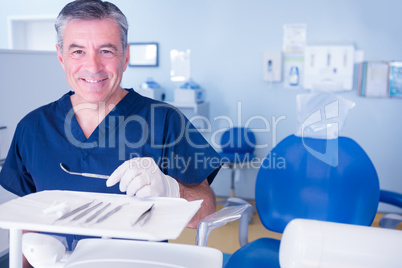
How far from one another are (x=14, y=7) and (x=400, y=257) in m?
4.56

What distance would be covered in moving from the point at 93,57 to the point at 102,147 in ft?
0.85

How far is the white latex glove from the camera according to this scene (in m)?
0.80

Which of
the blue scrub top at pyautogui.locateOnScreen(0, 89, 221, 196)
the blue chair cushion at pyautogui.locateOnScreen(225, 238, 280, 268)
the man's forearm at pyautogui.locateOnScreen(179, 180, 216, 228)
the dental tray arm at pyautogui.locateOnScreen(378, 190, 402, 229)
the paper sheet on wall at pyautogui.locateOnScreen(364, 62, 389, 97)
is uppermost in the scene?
the paper sheet on wall at pyautogui.locateOnScreen(364, 62, 389, 97)

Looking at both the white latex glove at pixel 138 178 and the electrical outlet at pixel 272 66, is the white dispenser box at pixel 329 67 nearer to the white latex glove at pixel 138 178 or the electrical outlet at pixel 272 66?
the electrical outlet at pixel 272 66

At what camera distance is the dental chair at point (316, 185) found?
5.39ft

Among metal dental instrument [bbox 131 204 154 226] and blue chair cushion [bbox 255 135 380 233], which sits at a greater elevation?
metal dental instrument [bbox 131 204 154 226]

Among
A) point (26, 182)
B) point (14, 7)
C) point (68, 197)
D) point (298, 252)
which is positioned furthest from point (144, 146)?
point (14, 7)

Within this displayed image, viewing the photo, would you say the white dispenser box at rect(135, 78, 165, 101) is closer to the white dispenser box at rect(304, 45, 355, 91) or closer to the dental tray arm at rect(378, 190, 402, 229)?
the white dispenser box at rect(304, 45, 355, 91)

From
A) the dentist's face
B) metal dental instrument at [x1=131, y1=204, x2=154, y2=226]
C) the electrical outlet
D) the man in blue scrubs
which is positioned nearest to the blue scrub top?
the man in blue scrubs

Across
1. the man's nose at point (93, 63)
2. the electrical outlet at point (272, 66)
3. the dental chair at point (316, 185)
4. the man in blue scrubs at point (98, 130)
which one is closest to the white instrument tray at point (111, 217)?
the man in blue scrubs at point (98, 130)

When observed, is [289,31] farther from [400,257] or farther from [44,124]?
[400,257]

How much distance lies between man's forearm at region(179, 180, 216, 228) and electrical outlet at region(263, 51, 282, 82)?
256cm

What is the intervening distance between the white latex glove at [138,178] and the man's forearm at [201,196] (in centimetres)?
29

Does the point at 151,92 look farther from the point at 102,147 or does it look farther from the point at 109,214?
the point at 109,214
